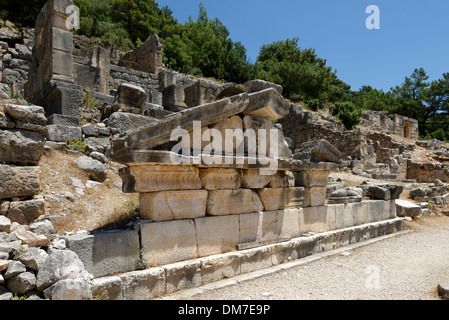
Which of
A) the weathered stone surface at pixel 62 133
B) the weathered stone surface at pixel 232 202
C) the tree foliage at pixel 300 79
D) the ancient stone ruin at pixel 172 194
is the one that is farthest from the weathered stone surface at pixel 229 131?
the tree foliage at pixel 300 79

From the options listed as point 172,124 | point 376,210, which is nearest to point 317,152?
point 376,210

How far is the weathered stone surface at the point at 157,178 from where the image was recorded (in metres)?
3.63

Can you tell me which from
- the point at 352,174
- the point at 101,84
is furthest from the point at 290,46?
the point at 101,84

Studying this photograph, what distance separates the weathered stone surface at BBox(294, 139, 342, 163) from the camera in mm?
5812

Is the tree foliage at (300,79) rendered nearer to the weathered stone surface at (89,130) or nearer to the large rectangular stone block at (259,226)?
the weathered stone surface at (89,130)

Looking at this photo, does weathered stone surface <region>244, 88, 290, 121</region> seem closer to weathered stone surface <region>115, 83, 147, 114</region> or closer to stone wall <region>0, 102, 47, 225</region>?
stone wall <region>0, 102, 47, 225</region>

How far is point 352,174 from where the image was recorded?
1571 centimetres

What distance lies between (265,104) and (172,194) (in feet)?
6.73

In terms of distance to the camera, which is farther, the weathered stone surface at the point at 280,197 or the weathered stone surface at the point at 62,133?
the weathered stone surface at the point at 62,133

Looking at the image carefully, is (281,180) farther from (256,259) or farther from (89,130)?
(89,130)

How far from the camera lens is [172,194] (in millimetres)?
3836

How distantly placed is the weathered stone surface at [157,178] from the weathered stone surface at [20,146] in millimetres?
1440
